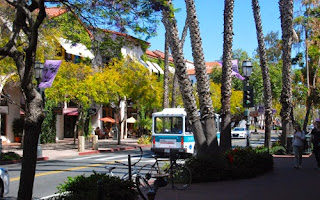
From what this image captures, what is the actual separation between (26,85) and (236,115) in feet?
218

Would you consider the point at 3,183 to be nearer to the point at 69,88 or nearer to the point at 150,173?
the point at 150,173

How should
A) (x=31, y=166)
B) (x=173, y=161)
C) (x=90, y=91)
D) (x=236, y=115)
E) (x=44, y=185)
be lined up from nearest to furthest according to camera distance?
(x=31, y=166)
(x=173, y=161)
(x=44, y=185)
(x=90, y=91)
(x=236, y=115)

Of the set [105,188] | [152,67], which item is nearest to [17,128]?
[152,67]

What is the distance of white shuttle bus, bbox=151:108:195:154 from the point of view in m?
20.9

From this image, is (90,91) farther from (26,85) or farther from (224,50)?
(26,85)

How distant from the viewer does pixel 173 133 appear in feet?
69.6

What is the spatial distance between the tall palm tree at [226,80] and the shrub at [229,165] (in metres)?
1.80

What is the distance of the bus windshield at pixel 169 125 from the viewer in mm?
21125

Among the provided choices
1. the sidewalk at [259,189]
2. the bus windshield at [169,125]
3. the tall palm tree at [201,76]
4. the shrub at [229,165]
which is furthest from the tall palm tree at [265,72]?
the tall palm tree at [201,76]

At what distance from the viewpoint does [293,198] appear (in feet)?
31.2

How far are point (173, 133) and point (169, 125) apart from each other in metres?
0.54

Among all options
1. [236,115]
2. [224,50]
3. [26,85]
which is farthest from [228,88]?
[236,115]

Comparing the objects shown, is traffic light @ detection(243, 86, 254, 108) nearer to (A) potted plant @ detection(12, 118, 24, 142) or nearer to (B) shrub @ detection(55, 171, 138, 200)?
(B) shrub @ detection(55, 171, 138, 200)

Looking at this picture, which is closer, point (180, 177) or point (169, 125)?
point (180, 177)
